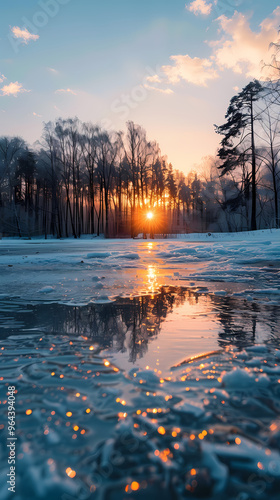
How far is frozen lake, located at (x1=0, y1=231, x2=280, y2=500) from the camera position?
2.84 feet

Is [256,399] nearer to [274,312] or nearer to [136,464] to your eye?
[136,464]

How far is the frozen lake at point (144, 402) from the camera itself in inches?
A: 34.1

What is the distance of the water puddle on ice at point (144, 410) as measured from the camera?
0.86 m

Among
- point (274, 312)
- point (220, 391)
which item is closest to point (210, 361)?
point (220, 391)

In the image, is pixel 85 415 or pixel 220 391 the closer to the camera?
pixel 85 415

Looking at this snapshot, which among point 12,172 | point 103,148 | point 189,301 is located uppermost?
point 103,148

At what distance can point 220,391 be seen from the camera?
53.4 inches

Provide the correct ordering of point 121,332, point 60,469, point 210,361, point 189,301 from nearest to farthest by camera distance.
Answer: point 60,469
point 210,361
point 121,332
point 189,301

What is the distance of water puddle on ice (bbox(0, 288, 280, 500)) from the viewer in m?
0.86

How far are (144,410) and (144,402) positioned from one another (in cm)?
6

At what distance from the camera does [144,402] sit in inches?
49.5

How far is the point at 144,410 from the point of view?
119cm

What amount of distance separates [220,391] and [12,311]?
234 centimetres

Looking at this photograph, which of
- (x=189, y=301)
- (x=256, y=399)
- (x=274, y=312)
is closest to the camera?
(x=256, y=399)
